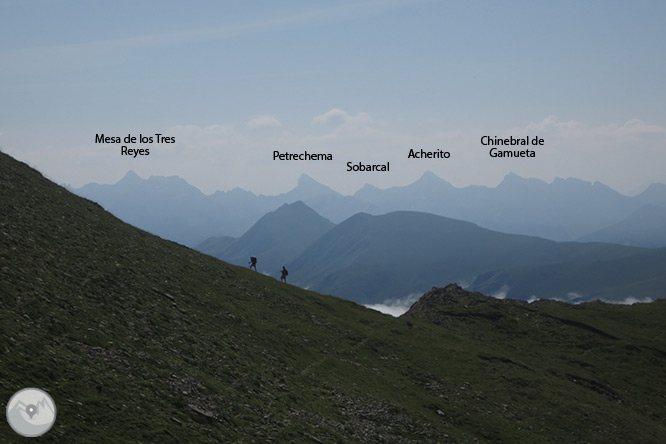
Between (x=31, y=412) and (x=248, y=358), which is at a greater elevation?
(x=31, y=412)

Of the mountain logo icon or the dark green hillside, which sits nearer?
the mountain logo icon

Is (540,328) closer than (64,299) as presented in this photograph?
No

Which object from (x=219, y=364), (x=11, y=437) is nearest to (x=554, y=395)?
(x=219, y=364)

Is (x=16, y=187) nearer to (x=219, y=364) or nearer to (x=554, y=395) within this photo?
(x=219, y=364)

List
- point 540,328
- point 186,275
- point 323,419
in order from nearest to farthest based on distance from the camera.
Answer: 1. point 323,419
2. point 186,275
3. point 540,328

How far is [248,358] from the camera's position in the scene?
157 feet

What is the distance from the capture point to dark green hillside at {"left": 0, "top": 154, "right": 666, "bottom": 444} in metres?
30.3

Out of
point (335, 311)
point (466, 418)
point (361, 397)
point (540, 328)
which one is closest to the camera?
point (361, 397)

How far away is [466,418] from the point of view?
54.6 metres

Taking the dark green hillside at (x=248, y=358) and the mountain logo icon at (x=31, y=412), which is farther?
the dark green hillside at (x=248, y=358)

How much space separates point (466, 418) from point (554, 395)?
1929 centimetres

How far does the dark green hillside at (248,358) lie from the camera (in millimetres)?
30272

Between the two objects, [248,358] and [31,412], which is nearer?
[31,412]

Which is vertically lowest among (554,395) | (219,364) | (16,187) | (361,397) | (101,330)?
(554,395)
